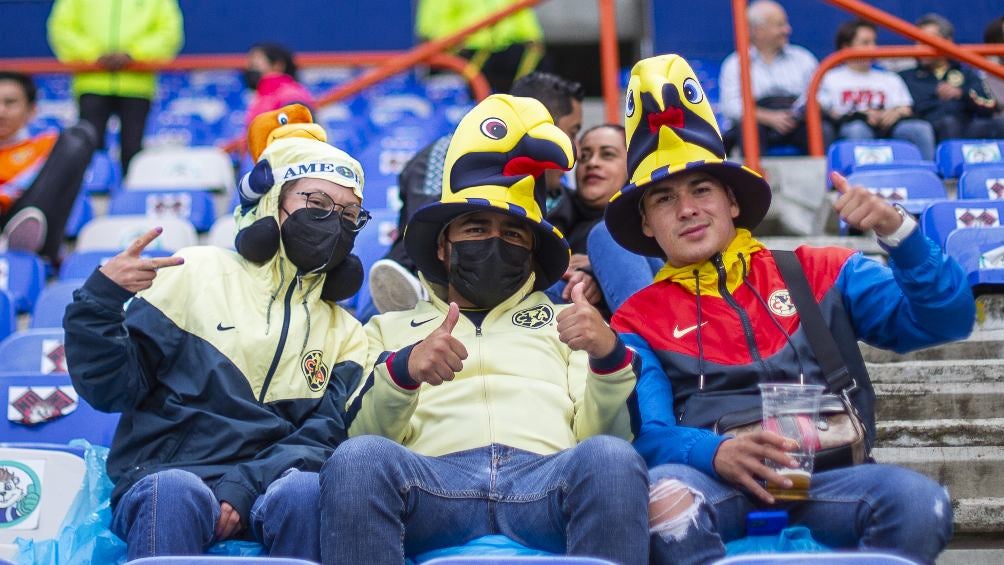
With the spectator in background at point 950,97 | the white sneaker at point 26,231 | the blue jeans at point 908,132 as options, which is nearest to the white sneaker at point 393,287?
the white sneaker at point 26,231

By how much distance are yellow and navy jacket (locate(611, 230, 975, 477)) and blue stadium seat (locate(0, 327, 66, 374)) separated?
6.44ft

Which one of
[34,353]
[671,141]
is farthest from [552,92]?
[34,353]

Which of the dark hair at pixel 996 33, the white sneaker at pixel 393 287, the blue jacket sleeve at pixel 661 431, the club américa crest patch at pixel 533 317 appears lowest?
the blue jacket sleeve at pixel 661 431

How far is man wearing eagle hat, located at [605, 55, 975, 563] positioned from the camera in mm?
2574

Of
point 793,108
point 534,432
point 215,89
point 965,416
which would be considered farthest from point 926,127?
point 215,89

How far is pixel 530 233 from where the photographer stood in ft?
10.8

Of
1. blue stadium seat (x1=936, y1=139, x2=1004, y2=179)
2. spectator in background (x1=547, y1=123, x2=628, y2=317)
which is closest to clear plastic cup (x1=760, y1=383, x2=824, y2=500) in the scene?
spectator in background (x1=547, y1=123, x2=628, y2=317)

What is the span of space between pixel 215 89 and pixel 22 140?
4997mm

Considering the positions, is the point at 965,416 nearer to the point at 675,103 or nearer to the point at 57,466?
the point at 675,103

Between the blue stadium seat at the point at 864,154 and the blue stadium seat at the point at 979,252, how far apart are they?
1.50 metres

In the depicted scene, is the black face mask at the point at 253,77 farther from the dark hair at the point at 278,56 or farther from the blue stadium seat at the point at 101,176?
the blue stadium seat at the point at 101,176

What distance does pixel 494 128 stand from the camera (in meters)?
3.38

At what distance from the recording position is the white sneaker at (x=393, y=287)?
12.1 feet

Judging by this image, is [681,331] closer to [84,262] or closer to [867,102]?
[84,262]
